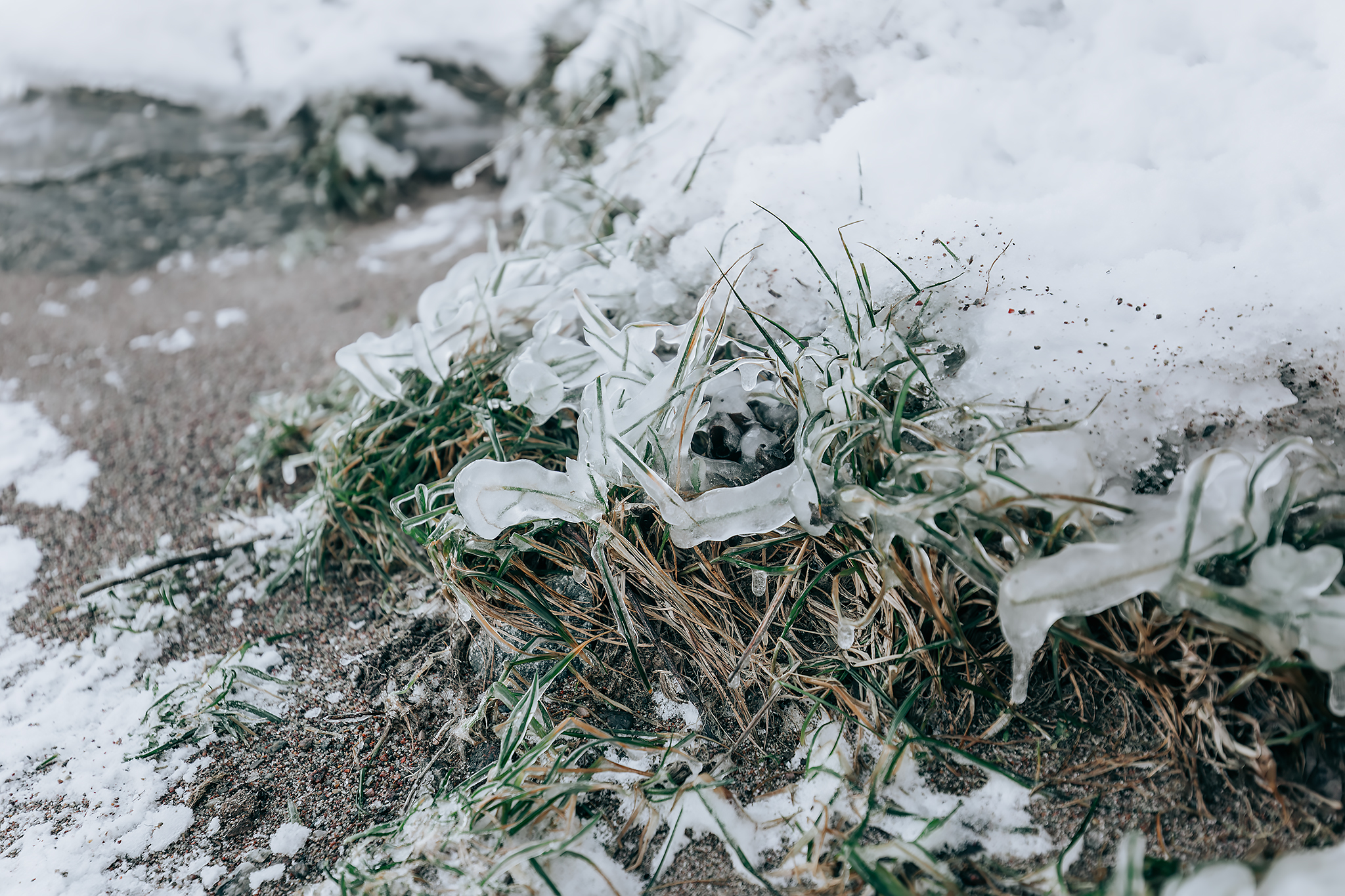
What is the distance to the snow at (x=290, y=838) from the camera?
43.1 inches

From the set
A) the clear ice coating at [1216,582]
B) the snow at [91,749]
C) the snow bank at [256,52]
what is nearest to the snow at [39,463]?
the snow at [91,749]

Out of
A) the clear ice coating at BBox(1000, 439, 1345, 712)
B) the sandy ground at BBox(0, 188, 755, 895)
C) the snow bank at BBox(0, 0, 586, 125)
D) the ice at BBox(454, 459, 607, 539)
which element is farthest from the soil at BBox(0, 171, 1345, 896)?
the snow bank at BBox(0, 0, 586, 125)

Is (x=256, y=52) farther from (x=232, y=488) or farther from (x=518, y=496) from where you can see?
(x=518, y=496)

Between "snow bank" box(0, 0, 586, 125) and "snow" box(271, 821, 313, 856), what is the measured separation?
2.71m

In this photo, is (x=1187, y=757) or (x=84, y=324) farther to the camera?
(x=84, y=324)

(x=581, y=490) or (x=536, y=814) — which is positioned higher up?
(x=581, y=490)

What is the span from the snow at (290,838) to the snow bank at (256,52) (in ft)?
8.88

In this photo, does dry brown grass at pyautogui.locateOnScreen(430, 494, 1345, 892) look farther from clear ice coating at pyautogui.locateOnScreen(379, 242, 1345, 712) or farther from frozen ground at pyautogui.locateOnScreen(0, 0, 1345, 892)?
frozen ground at pyautogui.locateOnScreen(0, 0, 1345, 892)

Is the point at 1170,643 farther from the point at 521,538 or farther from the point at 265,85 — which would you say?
the point at 265,85

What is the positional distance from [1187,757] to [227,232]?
3.43 metres

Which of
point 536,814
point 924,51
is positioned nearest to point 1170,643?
point 536,814

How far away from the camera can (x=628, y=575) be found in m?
1.23

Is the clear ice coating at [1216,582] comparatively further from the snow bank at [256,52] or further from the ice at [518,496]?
the snow bank at [256,52]

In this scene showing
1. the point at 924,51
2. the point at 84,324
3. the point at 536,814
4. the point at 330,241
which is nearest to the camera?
the point at 536,814
